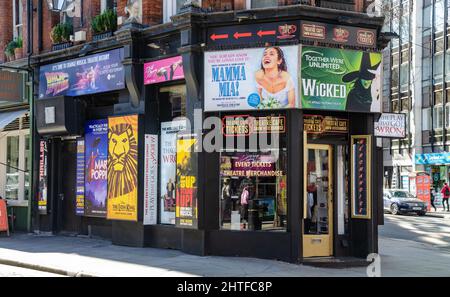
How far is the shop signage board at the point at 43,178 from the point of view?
16.5 m

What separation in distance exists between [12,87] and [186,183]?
7.69 m

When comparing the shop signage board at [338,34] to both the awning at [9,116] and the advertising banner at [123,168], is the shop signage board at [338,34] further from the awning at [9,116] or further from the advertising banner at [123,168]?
the awning at [9,116]

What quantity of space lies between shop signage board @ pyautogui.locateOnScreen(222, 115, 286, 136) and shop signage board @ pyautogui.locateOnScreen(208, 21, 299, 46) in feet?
5.05

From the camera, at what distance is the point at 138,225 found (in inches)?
534

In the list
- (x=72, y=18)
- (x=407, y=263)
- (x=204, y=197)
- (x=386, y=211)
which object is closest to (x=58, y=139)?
(x=72, y=18)

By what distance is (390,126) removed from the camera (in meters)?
14.3

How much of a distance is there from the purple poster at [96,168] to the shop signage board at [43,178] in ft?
6.17

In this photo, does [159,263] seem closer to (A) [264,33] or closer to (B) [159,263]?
(B) [159,263]

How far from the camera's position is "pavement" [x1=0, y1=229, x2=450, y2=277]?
1035cm

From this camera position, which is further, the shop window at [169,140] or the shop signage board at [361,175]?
the shop window at [169,140]

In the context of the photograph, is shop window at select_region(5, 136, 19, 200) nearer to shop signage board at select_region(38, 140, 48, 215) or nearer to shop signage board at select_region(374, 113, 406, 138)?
shop signage board at select_region(38, 140, 48, 215)

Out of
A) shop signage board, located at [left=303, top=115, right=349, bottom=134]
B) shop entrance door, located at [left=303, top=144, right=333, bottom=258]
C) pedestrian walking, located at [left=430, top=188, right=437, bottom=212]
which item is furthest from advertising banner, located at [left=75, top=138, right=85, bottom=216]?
pedestrian walking, located at [left=430, top=188, right=437, bottom=212]

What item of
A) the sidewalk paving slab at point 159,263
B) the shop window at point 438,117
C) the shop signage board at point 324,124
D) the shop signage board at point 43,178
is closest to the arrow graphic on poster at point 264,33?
the shop signage board at point 324,124
